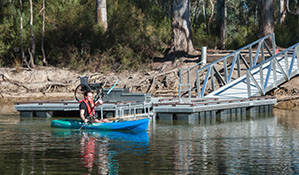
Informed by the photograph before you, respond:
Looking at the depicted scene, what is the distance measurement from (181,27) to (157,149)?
63.7 ft

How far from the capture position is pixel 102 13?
33.0 metres

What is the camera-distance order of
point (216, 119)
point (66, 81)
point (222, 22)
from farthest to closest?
point (222, 22)
point (66, 81)
point (216, 119)

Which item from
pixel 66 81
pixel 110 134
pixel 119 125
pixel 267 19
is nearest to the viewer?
pixel 110 134

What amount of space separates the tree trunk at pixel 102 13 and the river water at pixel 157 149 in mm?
14142

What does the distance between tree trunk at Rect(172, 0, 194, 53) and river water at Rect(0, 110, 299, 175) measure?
13.5 meters

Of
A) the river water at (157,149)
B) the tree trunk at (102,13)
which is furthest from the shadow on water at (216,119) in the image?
the tree trunk at (102,13)

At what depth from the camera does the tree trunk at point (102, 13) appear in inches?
1292

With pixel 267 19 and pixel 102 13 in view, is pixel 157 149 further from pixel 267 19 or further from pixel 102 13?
pixel 102 13

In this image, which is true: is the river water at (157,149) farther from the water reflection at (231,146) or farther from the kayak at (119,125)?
the kayak at (119,125)

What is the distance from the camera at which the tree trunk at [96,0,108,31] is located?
108 ft

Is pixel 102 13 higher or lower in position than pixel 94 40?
higher

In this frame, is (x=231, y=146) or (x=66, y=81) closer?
(x=231, y=146)

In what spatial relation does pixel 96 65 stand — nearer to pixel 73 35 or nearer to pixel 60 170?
pixel 73 35

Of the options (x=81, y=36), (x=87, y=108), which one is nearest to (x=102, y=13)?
(x=81, y=36)
